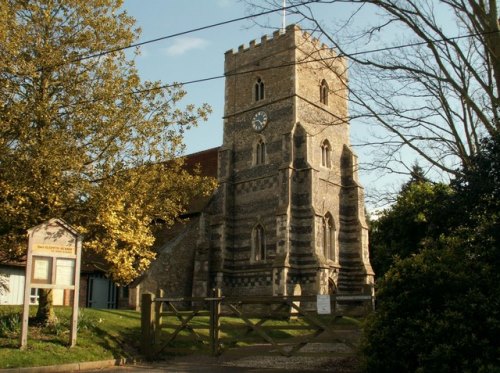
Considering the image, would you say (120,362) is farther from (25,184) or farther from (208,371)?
(25,184)

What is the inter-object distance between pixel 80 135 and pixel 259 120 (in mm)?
18291

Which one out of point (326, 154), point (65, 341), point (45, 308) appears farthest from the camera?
point (326, 154)

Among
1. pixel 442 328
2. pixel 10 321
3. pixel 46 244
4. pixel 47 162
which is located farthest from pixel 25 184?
pixel 442 328

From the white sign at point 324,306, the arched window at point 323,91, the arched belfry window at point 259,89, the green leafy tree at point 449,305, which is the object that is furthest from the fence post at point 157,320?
the arched window at point 323,91

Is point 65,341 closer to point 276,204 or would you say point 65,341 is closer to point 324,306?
point 324,306

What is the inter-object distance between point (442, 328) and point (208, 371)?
16.6 feet

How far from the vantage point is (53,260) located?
41.0ft

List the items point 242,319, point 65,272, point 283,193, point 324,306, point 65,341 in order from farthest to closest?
point 283,193 → point 65,272 → point 65,341 → point 242,319 → point 324,306

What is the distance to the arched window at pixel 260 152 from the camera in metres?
30.9

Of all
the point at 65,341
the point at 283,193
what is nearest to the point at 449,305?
the point at 65,341

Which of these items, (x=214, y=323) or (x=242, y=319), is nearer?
(x=242, y=319)

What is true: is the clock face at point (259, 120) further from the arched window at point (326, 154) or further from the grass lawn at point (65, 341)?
the grass lawn at point (65, 341)

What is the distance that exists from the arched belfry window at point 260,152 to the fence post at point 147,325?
18132 millimetres

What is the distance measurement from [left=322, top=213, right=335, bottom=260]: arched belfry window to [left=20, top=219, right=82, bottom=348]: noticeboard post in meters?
18.4
